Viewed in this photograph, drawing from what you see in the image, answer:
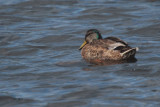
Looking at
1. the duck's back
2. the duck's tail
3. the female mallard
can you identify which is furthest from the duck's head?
the duck's tail

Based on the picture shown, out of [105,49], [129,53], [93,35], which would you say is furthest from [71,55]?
[129,53]

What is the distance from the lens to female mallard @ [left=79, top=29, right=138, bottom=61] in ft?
36.9

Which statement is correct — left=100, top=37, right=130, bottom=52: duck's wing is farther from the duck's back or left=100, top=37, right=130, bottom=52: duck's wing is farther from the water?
the water

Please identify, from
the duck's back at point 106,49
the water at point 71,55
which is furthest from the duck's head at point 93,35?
the water at point 71,55

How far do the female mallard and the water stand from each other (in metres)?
0.28

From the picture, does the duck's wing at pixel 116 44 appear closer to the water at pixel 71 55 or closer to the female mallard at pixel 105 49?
the female mallard at pixel 105 49

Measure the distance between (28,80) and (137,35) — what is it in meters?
5.08

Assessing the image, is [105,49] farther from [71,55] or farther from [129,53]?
[71,55]

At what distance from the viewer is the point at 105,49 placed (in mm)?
11508

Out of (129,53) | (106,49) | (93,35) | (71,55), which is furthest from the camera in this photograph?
(93,35)

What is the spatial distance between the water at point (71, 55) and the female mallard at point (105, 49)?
0.28 meters

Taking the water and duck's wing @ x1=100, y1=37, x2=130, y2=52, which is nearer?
the water

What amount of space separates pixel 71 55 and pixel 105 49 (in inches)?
39.8

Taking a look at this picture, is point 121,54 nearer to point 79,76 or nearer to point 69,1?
point 79,76
